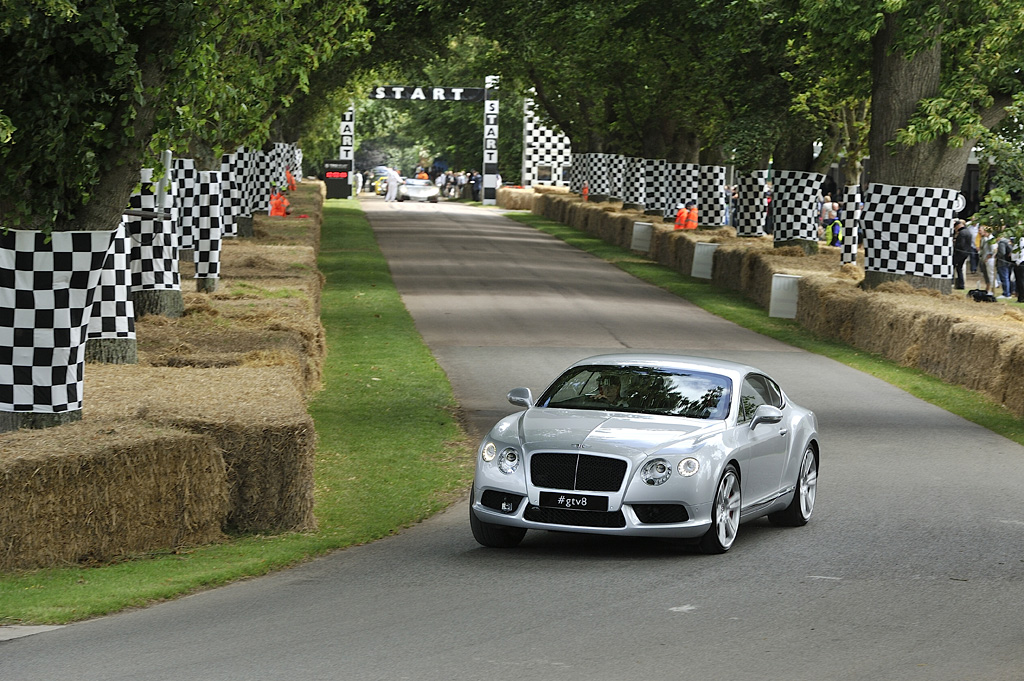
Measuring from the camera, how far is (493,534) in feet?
33.9

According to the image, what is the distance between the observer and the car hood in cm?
998

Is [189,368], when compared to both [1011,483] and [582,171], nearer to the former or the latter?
[1011,483]

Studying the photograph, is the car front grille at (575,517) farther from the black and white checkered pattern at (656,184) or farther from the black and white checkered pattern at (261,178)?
the black and white checkered pattern at (656,184)

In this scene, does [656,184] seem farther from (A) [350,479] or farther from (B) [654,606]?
(B) [654,606]

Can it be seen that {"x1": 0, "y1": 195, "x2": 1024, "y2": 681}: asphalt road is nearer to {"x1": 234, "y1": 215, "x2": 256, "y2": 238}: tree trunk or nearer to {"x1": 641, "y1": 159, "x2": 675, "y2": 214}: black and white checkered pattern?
{"x1": 234, "y1": 215, "x2": 256, "y2": 238}: tree trunk

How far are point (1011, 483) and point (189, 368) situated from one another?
7.63 m

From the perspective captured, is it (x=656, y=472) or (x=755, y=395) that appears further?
(x=755, y=395)

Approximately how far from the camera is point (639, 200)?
60.1m

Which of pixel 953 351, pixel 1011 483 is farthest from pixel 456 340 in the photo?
pixel 1011 483

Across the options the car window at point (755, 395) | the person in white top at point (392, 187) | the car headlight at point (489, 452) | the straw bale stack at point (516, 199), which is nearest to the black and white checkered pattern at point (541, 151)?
the person in white top at point (392, 187)

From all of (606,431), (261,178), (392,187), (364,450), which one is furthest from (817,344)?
(392,187)

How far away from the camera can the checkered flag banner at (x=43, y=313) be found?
1058 centimetres

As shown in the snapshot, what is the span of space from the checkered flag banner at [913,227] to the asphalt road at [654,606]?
35.3 ft

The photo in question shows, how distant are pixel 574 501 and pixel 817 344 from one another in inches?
623
